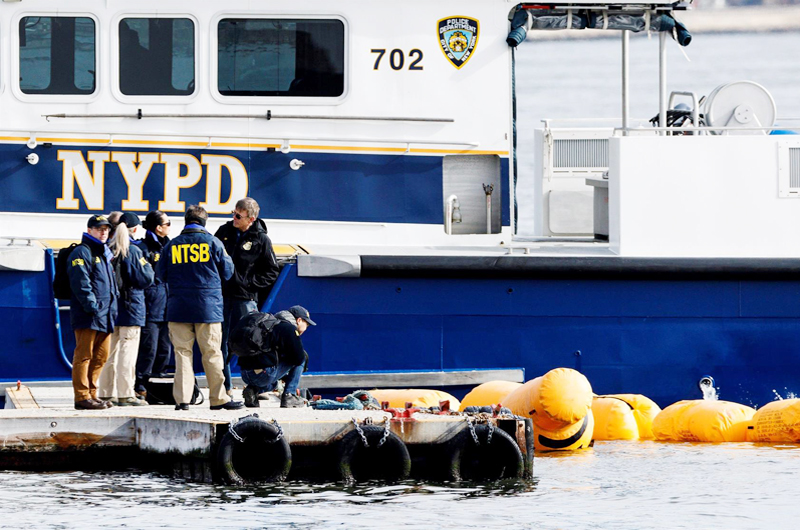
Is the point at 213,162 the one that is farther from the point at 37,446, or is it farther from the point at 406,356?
the point at 37,446

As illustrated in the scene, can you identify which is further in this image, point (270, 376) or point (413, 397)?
point (413, 397)

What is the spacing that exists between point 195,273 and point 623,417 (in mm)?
3226

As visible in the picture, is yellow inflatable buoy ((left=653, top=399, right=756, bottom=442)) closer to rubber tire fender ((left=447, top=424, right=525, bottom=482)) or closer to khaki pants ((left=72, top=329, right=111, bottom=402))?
rubber tire fender ((left=447, top=424, right=525, bottom=482))

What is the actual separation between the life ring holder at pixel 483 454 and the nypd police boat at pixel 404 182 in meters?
1.95

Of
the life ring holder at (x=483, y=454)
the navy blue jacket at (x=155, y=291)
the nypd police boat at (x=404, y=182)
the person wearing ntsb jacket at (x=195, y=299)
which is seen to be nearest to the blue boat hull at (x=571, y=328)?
the nypd police boat at (x=404, y=182)

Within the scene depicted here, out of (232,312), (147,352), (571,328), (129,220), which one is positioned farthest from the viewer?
(571,328)

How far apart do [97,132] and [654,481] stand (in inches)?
184

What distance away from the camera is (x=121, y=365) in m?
9.33

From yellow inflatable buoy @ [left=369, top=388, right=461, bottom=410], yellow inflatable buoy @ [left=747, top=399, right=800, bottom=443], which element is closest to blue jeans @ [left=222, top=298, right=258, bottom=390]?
yellow inflatable buoy @ [left=369, top=388, right=461, bottom=410]

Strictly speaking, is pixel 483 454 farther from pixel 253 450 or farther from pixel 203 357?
pixel 203 357

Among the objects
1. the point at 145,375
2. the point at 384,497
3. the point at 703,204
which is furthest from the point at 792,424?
the point at 145,375

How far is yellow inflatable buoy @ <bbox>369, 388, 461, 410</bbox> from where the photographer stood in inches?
390

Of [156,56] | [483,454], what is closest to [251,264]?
[156,56]

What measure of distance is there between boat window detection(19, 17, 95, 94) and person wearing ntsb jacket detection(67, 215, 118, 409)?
188cm
